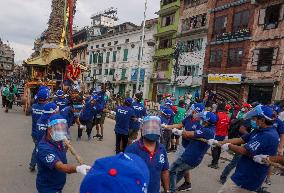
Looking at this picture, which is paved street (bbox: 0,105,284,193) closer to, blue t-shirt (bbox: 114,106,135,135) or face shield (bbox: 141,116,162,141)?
blue t-shirt (bbox: 114,106,135,135)

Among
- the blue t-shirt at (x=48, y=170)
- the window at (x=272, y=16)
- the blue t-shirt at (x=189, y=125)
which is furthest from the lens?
the window at (x=272, y=16)

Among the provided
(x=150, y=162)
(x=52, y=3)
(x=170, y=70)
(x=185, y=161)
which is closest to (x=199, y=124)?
(x=185, y=161)

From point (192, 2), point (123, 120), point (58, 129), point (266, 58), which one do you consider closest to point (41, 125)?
point (58, 129)

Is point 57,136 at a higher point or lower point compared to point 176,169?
higher

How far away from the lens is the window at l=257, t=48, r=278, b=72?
923 inches

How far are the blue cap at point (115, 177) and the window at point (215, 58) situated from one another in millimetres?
27951

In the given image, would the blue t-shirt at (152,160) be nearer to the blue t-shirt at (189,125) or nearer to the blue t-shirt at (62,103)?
the blue t-shirt at (189,125)

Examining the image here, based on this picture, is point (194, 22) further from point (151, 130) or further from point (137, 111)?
point (151, 130)

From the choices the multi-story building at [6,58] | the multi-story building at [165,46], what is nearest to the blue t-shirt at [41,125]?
the multi-story building at [165,46]

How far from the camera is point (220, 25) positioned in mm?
29188

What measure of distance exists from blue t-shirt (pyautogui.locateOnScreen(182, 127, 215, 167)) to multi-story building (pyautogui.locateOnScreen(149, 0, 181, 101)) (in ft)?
94.3

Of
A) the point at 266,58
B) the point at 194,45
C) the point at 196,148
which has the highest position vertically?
the point at 194,45

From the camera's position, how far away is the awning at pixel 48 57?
1998cm

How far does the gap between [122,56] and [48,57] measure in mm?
26729
